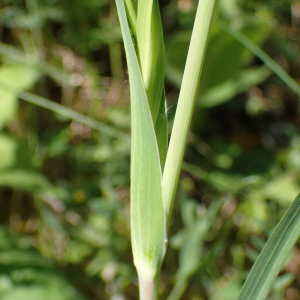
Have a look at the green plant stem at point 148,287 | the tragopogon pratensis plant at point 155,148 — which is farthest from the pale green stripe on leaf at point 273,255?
the green plant stem at point 148,287

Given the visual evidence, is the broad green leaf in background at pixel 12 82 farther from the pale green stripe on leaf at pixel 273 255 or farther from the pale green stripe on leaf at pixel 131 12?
the pale green stripe on leaf at pixel 273 255

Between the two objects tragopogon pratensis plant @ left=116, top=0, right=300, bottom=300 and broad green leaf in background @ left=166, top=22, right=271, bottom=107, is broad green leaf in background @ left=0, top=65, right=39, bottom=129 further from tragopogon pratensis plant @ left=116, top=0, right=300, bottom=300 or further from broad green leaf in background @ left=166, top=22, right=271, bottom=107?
tragopogon pratensis plant @ left=116, top=0, right=300, bottom=300

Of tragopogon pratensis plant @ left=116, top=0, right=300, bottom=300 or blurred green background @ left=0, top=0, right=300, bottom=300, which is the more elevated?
tragopogon pratensis plant @ left=116, top=0, right=300, bottom=300

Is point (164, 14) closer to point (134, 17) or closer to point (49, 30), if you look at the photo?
point (49, 30)

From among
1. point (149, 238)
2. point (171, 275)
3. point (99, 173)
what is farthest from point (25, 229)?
point (149, 238)

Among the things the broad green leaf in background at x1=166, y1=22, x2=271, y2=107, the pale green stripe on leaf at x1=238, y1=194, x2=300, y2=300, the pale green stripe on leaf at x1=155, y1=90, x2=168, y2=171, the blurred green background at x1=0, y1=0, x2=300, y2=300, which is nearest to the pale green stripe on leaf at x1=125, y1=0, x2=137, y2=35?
the pale green stripe on leaf at x1=155, y1=90, x2=168, y2=171

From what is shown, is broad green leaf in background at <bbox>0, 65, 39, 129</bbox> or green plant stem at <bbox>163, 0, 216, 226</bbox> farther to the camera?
broad green leaf in background at <bbox>0, 65, 39, 129</bbox>

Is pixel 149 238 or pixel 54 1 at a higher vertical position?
pixel 54 1
